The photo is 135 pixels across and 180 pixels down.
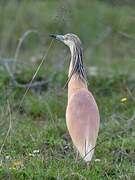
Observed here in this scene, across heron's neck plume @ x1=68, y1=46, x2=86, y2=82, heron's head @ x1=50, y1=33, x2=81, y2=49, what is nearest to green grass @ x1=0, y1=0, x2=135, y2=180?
heron's head @ x1=50, y1=33, x2=81, y2=49

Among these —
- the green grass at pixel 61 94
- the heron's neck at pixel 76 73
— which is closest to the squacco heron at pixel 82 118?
the heron's neck at pixel 76 73

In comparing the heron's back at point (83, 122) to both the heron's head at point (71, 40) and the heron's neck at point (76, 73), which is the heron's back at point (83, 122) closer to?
the heron's neck at point (76, 73)

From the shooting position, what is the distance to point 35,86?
296 inches

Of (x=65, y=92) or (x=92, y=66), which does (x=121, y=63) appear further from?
(x=65, y=92)

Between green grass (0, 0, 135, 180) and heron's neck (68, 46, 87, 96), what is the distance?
0.87ft

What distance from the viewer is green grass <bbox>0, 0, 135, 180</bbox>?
4789 mm

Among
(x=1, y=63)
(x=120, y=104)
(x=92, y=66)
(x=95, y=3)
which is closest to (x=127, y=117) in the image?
(x=120, y=104)

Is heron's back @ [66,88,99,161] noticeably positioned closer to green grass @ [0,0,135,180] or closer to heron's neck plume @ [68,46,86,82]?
green grass @ [0,0,135,180]

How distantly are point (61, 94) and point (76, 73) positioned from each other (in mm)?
2095

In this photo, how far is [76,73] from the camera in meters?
5.12

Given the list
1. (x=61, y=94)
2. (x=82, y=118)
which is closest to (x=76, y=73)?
(x=82, y=118)

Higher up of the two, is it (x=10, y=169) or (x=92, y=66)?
(x=10, y=169)

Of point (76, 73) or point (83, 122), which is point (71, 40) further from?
point (83, 122)

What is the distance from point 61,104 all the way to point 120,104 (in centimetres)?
57
